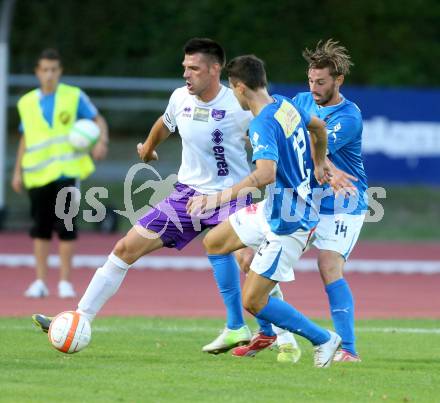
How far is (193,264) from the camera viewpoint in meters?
17.7

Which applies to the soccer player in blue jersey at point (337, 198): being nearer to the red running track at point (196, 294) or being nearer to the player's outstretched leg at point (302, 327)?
the player's outstretched leg at point (302, 327)

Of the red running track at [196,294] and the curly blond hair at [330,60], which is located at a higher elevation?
the curly blond hair at [330,60]

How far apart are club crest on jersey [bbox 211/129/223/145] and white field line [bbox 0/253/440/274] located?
814 cm

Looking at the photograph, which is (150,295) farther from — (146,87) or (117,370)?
(146,87)

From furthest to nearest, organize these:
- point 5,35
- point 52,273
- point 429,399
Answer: point 5,35
point 52,273
point 429,399

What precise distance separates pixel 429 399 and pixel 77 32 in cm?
2126

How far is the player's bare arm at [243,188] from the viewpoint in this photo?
7832 millimetres

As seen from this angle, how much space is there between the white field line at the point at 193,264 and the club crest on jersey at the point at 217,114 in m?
8.17

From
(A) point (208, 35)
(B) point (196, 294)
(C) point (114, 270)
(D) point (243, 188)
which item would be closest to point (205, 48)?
(D) point (243, 188)

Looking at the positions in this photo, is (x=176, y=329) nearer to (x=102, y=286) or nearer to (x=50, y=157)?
(x=102, y=286)

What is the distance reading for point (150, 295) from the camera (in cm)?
1440

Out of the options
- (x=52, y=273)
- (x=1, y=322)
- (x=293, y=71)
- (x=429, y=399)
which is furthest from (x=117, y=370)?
(x=293, y=71)

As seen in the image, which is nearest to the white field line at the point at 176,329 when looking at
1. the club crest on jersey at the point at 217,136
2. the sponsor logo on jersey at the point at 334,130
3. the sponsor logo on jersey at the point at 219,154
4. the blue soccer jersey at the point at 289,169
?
the sponsor logo on jersey at the point at 219,154

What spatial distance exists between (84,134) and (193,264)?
4588mm
